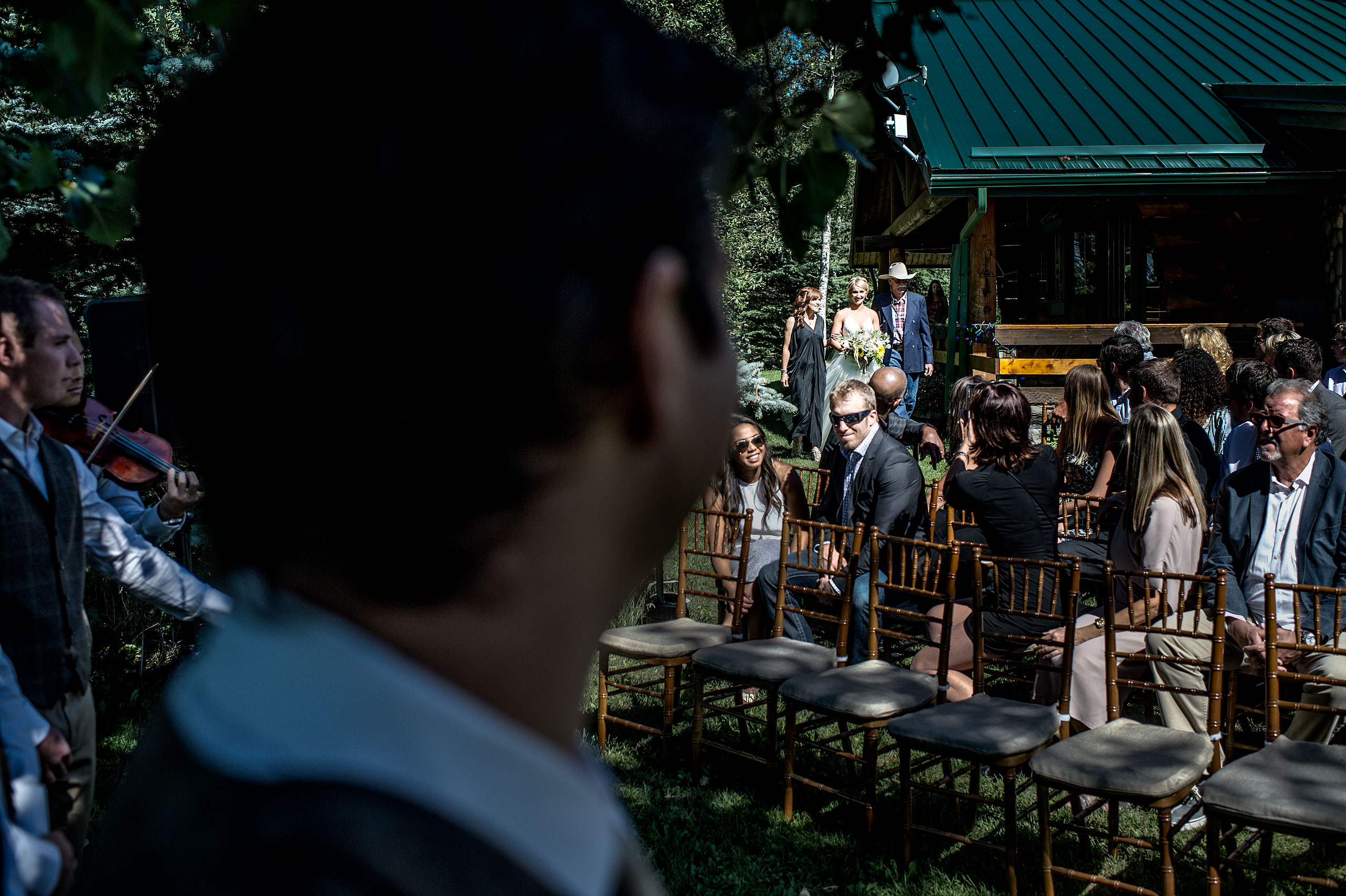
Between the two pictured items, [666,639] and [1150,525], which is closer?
[1150,525]

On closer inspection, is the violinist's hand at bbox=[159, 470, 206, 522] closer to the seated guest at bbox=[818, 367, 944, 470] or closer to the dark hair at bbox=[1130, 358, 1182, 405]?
the seated guest at bbox=[818, 367, 944, 470]

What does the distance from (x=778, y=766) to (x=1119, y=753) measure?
65.6 inches

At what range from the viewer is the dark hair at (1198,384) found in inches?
252

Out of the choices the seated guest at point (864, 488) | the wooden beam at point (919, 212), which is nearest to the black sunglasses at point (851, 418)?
the seated guest at point (864, 488)

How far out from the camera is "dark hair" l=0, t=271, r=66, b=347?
3.10 m

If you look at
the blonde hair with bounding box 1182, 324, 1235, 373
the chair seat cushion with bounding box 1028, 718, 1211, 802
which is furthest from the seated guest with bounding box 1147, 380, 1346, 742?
the blonde hair with bounding box 1182, 324, 1235, 373

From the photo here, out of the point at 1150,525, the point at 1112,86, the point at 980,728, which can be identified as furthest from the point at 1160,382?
the point at 1112,86

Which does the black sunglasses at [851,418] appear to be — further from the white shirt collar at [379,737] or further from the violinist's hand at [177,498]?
the white shirt collar at [379,737]

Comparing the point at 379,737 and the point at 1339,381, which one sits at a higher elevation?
the point at 1339,381

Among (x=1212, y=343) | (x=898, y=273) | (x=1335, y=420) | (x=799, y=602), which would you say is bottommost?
(x=799, y=602)

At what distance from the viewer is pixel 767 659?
5012 millimetres

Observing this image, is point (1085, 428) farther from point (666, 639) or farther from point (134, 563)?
point (134, 563)

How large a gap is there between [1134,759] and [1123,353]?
4.31m

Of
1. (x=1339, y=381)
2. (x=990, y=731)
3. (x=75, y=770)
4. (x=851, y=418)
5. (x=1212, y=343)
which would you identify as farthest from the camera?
(x=1212, y=343)
